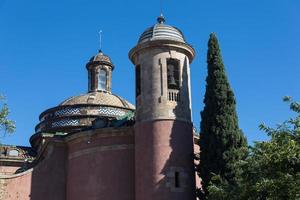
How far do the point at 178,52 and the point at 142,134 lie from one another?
202 inches

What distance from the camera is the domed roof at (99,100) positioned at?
41.3m

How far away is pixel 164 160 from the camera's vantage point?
2820 centimetres

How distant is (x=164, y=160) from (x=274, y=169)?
9.22 metres

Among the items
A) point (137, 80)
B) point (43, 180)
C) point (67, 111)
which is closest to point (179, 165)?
point (137, 80)

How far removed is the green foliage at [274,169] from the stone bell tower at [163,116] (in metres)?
5.82

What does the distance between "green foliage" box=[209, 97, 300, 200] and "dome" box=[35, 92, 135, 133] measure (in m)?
18.3

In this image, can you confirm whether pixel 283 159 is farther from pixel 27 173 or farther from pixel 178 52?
pixel 27 173

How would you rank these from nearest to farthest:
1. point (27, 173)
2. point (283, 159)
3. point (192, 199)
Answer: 1. point (283, 159)
2. point (192, 199)
3. point (27, 173)

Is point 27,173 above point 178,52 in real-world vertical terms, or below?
below

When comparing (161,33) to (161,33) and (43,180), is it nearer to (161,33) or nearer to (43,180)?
(161,33)

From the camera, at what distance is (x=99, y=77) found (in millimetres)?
43406

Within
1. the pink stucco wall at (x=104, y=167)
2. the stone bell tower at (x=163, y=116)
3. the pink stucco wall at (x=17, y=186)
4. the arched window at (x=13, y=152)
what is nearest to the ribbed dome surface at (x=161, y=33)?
the stone bell tower at (x=163, y=116)

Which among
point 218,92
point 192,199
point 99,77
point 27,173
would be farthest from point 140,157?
point 99,77

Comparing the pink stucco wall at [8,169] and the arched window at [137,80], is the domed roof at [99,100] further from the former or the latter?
the arched window at [137,80]
